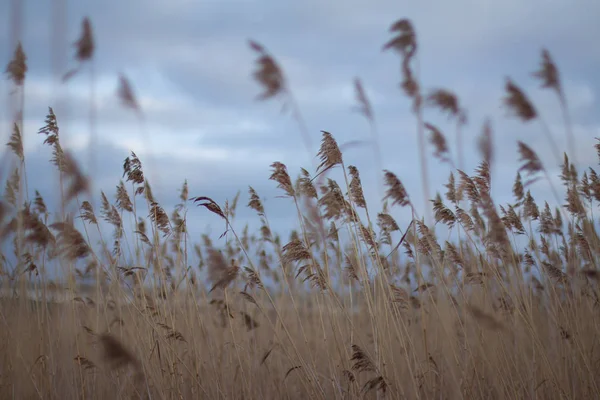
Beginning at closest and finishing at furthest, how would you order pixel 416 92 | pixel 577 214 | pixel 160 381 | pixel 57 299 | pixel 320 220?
pixel 320 220, pixel 160 381, pixel 416 92, pixel 57 299, pixel 577 214

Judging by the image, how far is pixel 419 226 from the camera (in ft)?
12.0

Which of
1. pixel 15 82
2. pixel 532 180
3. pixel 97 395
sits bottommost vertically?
pixel 97 395

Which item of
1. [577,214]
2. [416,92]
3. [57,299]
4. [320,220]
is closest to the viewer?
[320,220]

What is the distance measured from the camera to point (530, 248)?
14.5 ft

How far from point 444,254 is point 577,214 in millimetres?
1449

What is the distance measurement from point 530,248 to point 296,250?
2.32 meters

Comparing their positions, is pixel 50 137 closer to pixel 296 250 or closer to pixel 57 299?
pixel 57 299

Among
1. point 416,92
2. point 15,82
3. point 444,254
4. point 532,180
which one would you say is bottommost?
point 444,254

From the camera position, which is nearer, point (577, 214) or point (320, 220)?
point (320, 220)

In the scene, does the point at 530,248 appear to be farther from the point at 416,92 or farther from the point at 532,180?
the point at 416,92

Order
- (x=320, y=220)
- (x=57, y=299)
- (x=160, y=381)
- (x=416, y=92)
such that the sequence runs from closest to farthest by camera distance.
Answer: (x=320, y=220)
(x=160, y=381)
(x=416, y=92)
(x=57, y=299)

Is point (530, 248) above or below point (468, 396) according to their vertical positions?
above

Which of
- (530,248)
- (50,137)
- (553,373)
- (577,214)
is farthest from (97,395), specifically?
(577,214)

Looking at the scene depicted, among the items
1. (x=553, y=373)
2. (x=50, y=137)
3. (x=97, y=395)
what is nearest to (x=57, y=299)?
(x=97, y=395)
